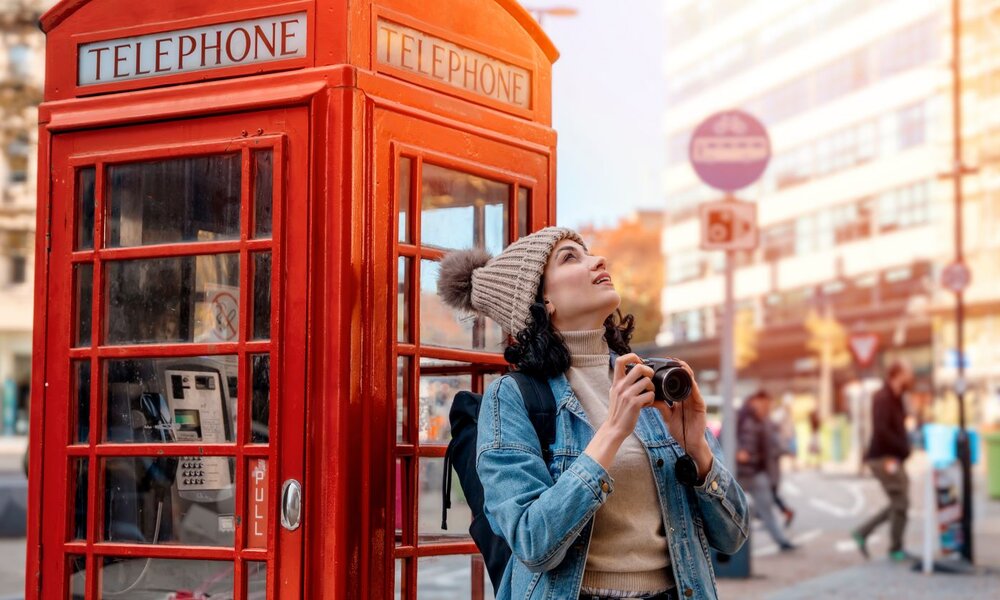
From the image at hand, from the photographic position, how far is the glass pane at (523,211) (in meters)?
4.74

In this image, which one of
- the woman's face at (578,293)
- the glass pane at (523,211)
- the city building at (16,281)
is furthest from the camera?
the city building at (16,281)

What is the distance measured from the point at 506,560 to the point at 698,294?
210ft

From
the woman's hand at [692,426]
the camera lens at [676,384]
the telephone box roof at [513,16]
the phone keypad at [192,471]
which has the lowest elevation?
the phone keypad at [192,471]

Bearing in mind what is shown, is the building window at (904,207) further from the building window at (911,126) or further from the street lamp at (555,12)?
the street lamp at (555,12)

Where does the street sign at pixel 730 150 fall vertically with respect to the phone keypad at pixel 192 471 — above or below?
above

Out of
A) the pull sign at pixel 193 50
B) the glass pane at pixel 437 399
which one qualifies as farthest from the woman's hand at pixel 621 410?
the pull sign at pixel 193 50

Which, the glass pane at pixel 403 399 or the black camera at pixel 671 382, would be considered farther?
the glass pane at pixel 403 399

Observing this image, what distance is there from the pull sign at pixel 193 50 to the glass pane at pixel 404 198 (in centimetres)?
46

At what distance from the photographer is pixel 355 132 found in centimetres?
411

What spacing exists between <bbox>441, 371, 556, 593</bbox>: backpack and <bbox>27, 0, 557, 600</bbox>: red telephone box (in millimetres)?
328

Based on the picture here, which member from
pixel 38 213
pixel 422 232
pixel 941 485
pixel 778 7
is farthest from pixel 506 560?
pixel 778 7

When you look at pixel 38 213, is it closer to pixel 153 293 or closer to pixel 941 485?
pixel 153 293

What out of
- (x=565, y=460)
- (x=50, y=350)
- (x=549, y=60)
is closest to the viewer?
(x=565, y=460)

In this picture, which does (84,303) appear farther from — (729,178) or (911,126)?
(911,126)
